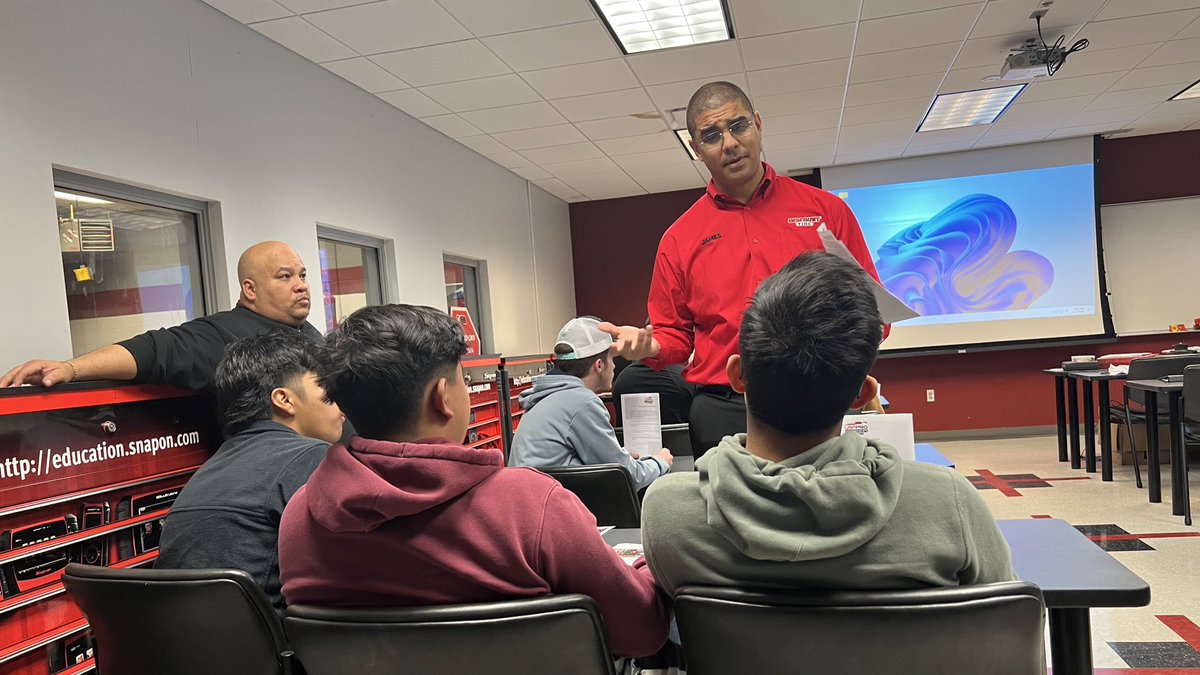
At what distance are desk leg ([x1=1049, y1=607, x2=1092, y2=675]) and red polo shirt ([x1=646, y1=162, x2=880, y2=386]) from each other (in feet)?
3.04

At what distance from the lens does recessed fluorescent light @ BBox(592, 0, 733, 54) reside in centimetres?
400

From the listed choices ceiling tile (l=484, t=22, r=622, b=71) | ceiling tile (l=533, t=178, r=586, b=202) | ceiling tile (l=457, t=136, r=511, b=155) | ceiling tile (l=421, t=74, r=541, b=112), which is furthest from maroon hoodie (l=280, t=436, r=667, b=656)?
ceiling tile (l=533, t=178, r=586, b=202)

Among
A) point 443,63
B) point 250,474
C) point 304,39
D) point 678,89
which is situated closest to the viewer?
point 250,474

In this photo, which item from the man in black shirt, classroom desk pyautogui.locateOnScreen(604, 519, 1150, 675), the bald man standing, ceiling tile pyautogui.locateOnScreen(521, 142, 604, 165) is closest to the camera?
classroom desk pyautogui.locateOnScreen(604, 519, 1150, 675)

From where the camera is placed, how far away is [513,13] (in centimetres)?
392

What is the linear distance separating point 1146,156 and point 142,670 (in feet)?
30.1

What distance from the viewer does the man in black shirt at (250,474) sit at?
1522 millimetres

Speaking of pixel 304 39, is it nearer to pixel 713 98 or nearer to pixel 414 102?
pixel 414 102

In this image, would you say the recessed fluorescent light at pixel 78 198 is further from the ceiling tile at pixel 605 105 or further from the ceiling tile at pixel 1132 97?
the ceiling tile at pixel 1132 97

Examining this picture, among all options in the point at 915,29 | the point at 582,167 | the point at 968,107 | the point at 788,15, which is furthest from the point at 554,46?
the point at 968,107

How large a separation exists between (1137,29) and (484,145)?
4.49 m

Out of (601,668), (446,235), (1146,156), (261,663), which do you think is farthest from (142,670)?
(1146,156)

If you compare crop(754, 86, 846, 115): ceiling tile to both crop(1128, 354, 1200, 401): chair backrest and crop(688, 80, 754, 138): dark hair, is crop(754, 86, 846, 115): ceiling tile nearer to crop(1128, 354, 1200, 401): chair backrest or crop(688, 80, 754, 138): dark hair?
crop(1128, 354, 1200, 401): chair backrest

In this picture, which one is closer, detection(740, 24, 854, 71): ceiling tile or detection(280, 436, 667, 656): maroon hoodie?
detection(280, 436, 667, 656): maroon hoodie
